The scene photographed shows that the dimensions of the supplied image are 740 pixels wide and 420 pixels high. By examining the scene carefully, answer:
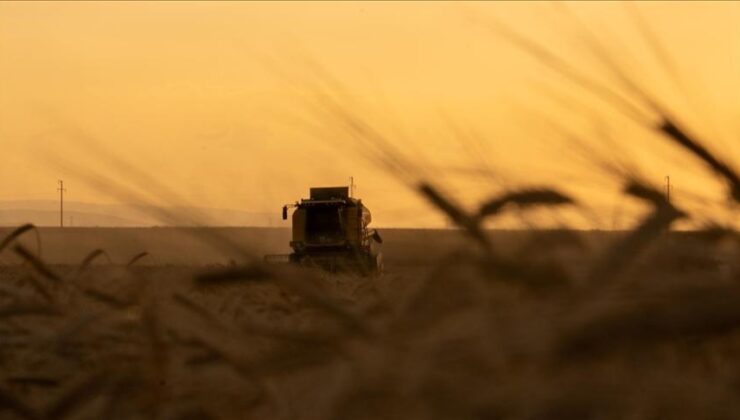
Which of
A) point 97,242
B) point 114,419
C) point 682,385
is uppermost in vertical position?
point 97,242

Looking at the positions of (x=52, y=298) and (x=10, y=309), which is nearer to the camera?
(x=10, y=309)

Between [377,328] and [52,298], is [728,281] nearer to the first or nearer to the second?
[377,328]

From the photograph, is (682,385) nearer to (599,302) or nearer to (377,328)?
(599,302)

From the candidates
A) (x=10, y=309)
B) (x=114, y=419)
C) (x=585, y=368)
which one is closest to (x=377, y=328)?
(x=585, y=368)

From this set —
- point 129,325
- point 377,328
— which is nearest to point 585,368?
point 377,328

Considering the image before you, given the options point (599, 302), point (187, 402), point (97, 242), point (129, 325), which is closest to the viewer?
point (599, 302)

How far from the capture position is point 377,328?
1315 millimetres

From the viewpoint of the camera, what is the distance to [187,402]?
82.8 inches

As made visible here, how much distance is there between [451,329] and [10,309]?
5.30 ft

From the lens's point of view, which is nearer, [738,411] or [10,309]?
[738,411]

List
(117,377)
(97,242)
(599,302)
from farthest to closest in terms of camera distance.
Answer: (97,242) < (117,377) < (599,302)

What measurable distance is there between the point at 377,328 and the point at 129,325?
125 centimetres

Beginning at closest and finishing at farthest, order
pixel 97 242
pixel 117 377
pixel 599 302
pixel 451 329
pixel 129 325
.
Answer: pixel 599 302 → pixel 451 329 → pixel 117 377 → pixel 129 325 → pixel 97 242

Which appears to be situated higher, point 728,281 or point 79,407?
point 728,281
